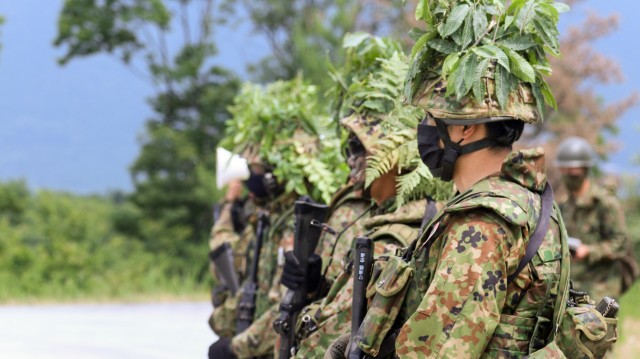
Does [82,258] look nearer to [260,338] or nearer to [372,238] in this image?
[260,338]

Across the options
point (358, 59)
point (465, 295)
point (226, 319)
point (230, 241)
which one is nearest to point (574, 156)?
point (230, 241)

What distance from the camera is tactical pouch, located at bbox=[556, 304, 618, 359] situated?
286 centimetres

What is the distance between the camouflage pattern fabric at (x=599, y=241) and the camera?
8711 mm

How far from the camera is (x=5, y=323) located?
39.0 ft

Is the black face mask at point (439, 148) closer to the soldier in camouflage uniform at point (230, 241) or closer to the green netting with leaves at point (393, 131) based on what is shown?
the green netting with leaves at point (393, 131)

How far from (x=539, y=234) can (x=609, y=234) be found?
6192mm

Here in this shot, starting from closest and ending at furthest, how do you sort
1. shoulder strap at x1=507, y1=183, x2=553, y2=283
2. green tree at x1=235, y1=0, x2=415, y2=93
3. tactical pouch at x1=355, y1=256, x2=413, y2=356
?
shoulder strap at x1=507, y1=183, x2=553, y2=283 < tactical pouch at x1=355, y1=256, x2=413, y2=356 < green tree at x1=235, y1=0, x2=415, y2=93

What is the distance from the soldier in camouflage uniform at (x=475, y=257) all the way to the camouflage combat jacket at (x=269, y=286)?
2257 mm

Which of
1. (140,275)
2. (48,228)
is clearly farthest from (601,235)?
(48,228)

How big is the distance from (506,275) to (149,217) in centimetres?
1780

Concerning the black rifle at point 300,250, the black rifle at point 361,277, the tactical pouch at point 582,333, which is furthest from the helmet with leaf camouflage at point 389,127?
the tactical pouch at point 582,333

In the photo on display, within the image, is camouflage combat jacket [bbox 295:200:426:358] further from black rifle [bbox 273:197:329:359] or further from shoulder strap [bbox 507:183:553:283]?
shoulder strap [bbox 507:183:553:283]

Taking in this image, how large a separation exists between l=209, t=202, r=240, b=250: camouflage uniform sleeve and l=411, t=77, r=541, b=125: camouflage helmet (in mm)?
4512

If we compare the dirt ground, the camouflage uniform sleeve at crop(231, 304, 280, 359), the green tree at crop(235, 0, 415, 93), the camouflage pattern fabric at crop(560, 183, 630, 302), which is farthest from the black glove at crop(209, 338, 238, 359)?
the green tree at crop(235, 0, 415, 93)
